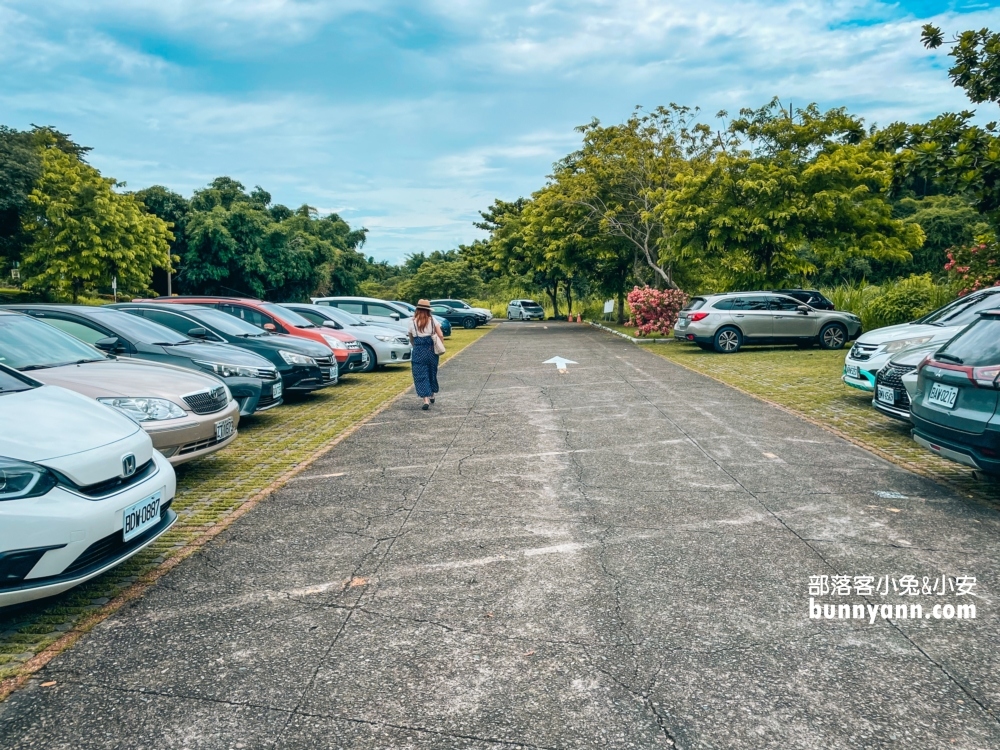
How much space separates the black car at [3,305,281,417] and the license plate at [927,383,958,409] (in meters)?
7.26

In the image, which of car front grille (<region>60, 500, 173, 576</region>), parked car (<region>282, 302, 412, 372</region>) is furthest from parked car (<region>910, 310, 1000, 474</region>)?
parked car (<region>282, 302, 412, 372</region>)

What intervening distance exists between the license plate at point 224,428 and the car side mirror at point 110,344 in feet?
7.08

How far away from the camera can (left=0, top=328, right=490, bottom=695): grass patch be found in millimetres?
4090

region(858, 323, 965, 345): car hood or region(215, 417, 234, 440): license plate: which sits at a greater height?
region(858, 323, 965, 345): car hood

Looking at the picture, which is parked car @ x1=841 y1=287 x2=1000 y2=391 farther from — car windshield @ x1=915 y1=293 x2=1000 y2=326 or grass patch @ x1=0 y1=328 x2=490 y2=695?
grass patch @ x1=0 y1=328 x2=490 y2=695

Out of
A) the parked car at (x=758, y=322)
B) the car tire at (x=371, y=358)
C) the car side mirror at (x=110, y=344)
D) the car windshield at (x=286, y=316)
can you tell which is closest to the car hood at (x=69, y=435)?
the car side mirror at (x=110, y=344)

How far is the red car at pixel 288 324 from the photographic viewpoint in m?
14.7

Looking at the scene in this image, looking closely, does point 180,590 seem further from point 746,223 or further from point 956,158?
point 746,223

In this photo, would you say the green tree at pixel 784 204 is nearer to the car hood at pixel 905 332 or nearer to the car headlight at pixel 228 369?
the car hood at pixel 905 332

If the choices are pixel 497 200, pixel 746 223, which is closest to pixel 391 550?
pixel 746 223

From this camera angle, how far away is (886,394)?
912cm

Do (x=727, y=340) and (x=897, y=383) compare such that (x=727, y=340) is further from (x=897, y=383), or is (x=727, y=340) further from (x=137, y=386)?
(x=137, y=386)

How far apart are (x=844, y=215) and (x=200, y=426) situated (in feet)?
74.9

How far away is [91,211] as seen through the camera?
37906 millimetres
